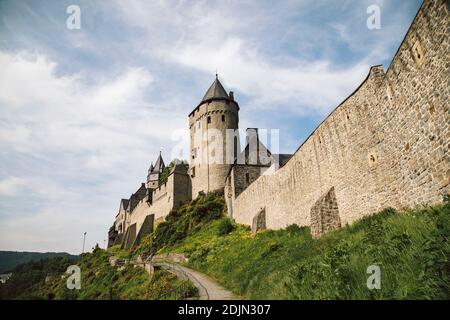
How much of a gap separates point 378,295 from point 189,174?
133 ft

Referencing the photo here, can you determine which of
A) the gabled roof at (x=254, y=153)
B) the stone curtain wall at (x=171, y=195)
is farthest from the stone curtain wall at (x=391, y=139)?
the stone curtain wall at (x=171, y=195)

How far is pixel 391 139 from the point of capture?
30.1 ft

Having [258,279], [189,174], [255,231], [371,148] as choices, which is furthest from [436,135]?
[189,174]

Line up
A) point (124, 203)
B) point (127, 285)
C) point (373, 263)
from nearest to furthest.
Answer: point (373, 263), point (127, 285), point (124, 203)

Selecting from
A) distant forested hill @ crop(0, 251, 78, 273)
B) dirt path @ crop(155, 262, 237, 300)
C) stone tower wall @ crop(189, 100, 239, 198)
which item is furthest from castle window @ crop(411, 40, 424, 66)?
distant forested hill @ crop(0, 251, 78, 273)

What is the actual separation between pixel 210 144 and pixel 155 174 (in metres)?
29.5

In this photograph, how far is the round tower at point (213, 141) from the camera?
135ft

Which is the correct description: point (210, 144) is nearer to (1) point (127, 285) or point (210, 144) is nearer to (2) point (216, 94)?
(2) point (216, 94)

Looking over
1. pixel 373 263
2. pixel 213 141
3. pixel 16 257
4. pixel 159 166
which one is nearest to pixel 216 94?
pixel 213 141

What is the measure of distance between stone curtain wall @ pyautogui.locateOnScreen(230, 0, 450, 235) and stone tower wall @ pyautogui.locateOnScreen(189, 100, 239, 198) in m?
24.5

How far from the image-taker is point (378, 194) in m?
10.1

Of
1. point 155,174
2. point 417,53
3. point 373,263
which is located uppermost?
point 155,174
